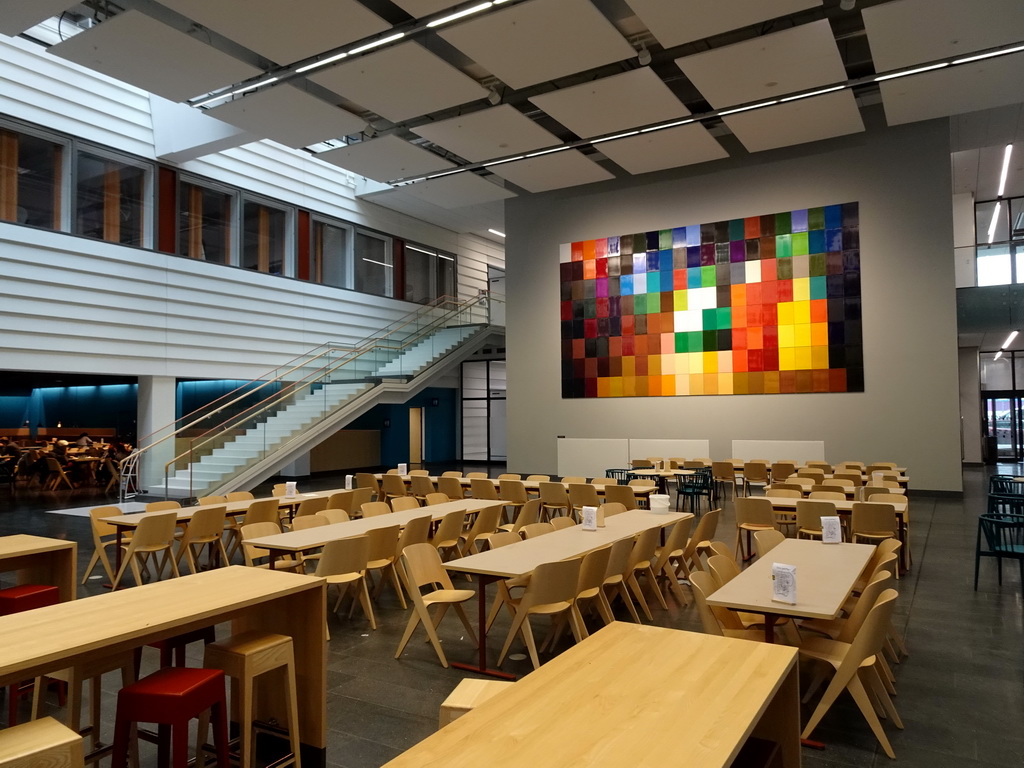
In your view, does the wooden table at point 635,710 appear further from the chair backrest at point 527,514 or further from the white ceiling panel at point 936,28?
the white ceiling panel at point 936,28

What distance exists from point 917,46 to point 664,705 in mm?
10649

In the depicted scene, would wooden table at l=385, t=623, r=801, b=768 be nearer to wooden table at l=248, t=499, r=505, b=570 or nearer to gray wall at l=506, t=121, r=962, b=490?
wooden table at l=248, t=499, r=505, b=570

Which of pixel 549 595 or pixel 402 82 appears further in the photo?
pixel 402 82

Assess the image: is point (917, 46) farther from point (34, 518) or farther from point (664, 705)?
point (34, 518)

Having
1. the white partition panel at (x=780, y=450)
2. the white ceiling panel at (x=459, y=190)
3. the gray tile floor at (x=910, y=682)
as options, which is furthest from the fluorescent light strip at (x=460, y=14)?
the white partition panel at (x=780, y=450)

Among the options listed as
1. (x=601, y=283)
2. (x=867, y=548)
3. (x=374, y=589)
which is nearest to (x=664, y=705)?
(x=867, y=548)

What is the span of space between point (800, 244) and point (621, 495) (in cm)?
791

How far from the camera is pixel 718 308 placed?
46.5 feet

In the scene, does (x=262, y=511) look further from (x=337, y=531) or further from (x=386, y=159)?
(x=386, y=159)

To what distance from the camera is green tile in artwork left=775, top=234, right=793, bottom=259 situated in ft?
44.5

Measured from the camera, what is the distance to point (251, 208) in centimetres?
1557

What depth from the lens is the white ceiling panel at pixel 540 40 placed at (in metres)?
8.61

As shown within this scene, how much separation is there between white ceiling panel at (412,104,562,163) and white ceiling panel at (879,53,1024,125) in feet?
18.0

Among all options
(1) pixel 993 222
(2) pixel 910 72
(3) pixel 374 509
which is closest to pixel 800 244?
(2) pixel 910 72
